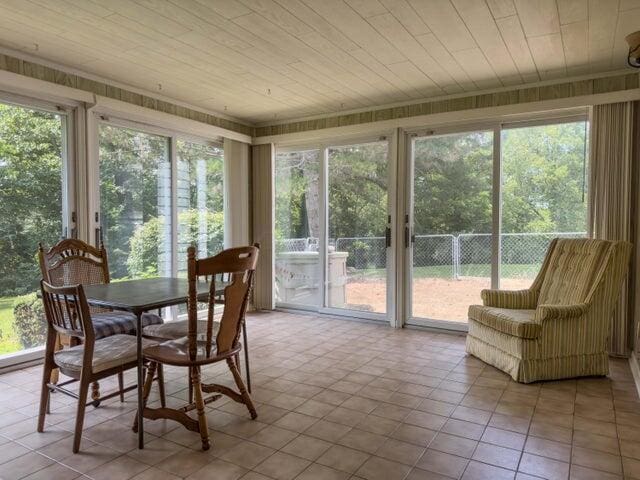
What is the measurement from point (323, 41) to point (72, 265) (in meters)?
2.26

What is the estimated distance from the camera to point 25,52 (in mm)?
3229

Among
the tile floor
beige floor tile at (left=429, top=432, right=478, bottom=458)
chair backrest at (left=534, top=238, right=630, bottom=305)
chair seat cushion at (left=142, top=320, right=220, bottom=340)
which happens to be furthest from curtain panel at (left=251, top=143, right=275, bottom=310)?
beige floor tile at (left=429, top=432, right=478, bottom=458)

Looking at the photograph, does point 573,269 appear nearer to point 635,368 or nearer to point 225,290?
point 635,368

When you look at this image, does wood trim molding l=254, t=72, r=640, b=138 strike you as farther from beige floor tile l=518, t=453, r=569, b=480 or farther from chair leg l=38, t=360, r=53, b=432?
chair leg l=38, t=360, r=53, b=432

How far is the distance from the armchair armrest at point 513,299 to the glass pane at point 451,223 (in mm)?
598

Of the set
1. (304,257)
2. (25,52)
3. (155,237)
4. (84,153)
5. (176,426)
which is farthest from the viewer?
(304,257)

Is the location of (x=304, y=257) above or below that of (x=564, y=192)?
below

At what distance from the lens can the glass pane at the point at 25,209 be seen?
131 inches

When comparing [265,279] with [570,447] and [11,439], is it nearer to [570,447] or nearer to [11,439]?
[11,439]

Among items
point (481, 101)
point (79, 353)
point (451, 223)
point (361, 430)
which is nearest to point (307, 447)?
point (361, 430)

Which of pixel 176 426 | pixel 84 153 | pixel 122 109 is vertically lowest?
pixel 176 426

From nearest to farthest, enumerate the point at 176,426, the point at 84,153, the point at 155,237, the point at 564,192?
1. the point at 176,426
2. the point at 84,153
3. the point at 564,192
4. the point at 155,237

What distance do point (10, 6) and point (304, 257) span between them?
3635mm

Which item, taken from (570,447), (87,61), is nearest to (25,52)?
(87,61)
